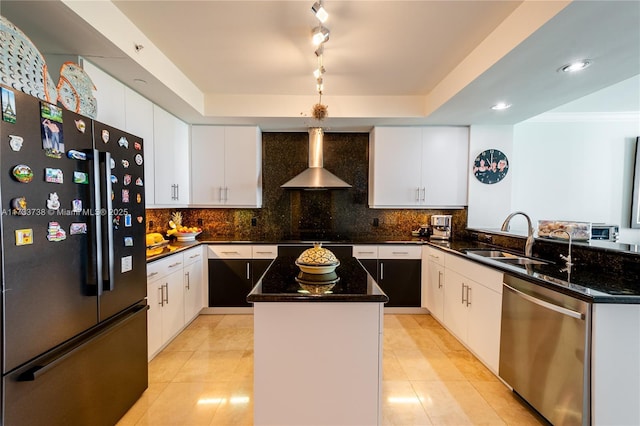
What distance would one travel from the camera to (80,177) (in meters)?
1.36

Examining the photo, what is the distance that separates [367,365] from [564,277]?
142 cm

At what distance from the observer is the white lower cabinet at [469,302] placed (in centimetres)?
214

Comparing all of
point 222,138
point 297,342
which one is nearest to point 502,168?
point 297,342

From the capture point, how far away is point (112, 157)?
1.59 meters

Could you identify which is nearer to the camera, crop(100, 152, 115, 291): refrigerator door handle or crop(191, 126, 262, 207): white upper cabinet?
crop(100, 152, 115, 291): refrigerator door handle

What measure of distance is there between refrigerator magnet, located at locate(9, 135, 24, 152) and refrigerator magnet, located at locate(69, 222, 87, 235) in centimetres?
40

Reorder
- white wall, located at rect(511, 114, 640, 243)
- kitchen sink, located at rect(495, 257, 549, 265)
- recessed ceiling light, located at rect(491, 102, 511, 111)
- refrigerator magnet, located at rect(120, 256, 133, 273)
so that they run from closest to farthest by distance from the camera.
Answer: refrigerator magnet, located at rect(120, 256, 133, 273)
kitchen sink, located at rect(495, 257, 549, 265)
recessed ceiling light, located at rect(491, 102, 511, 111)
white wall, located at rect(511, 114, 640, 243)

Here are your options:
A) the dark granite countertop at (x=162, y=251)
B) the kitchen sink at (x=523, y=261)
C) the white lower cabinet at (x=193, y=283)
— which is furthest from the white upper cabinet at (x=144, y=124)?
the kitchen sink at (x=523, y=261)

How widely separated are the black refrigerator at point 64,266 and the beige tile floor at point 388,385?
385mm

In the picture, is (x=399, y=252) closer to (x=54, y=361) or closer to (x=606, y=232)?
(x=606, y=232)

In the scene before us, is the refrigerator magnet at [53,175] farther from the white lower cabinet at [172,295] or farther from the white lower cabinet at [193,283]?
the white lower cabinet at [193,283]

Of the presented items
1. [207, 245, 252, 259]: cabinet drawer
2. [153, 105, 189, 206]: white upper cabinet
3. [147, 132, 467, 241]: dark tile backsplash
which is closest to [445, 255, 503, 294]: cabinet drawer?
[147, 132, 467, 241]: dark tile backsplash

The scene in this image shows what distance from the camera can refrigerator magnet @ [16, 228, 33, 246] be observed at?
3.58 ft

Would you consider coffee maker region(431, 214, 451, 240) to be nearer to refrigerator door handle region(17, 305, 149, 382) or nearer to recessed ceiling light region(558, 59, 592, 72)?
recessed ceiling light region(558, 59, 592, 72)
